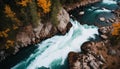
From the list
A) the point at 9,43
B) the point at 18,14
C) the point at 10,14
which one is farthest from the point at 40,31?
the point at 10,14

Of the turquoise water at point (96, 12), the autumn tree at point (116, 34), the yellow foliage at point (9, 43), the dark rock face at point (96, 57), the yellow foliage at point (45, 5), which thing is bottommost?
the dark rock face at point (96, 57)

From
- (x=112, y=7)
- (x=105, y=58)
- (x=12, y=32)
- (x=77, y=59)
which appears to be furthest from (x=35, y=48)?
(x=112, y=7)

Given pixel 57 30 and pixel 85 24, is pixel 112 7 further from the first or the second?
pixel 57 30

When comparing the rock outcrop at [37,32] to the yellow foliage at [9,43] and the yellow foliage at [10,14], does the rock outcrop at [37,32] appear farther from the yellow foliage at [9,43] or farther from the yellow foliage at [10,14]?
the yellow foliage at [10,14]

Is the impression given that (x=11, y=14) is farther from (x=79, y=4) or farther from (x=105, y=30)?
(x=79, y=4)

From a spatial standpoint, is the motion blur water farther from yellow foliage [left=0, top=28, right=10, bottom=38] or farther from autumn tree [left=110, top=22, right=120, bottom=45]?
yellow foliage [left=0, top=28, right=10, bottom=38]

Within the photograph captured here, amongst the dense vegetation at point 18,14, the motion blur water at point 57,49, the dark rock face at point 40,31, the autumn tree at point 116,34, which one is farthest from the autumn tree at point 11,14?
the autumn tree at point 116,34

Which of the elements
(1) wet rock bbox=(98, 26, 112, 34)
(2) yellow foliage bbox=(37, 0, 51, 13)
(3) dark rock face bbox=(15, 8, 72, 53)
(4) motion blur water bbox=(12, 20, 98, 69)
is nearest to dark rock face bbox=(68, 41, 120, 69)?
(4) motion blur water bbox=(12, 20, 98, 69)
